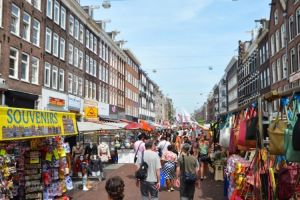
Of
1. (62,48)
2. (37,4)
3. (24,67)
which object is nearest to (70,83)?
(62,48)

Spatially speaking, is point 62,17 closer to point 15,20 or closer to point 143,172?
point 15,20

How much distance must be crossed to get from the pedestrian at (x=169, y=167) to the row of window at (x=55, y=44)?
59.6 ft

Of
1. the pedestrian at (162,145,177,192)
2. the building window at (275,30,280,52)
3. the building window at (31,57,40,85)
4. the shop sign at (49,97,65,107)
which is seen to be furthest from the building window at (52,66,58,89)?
the building window at (275,30,280,52)

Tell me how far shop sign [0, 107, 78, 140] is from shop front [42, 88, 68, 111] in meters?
18.2

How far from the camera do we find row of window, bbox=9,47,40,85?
2319 centimetres

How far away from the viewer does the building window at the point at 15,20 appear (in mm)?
23016

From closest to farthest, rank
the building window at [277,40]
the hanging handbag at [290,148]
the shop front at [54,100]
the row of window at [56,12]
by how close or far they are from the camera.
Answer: the hanging handbag at [290,148] → the shop front at [54,100] → the row of window at [56,12] → the building window at [277,40]

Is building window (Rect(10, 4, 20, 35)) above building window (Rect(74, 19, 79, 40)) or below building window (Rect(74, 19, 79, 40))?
below

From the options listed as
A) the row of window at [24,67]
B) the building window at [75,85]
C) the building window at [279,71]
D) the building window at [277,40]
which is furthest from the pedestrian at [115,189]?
the building window at [277,40]

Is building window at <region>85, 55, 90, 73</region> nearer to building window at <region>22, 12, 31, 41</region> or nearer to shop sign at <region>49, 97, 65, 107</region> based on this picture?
shop sign at <region>49, 97, 65, 107</region>

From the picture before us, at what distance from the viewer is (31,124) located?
7703 mm

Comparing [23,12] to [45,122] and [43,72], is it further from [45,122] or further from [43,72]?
[45,122]

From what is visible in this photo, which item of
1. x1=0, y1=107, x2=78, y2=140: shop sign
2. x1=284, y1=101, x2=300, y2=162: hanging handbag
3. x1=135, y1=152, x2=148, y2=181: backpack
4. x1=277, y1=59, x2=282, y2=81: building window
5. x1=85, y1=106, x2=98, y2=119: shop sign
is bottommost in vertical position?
x1=135, y1=152, x2=148, y2=181: backpack

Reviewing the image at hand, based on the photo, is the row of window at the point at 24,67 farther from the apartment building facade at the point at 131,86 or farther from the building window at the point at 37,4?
the apartment building facade at the point at 131,86
